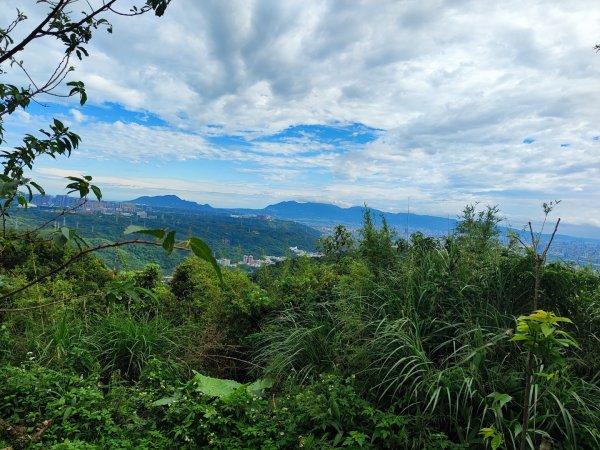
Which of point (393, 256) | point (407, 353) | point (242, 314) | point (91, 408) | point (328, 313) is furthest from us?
point (242, 314)

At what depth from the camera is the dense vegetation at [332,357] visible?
2.67 metres

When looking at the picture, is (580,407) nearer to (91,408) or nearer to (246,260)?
(91,408)

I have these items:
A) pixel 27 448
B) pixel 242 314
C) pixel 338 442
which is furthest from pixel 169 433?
pixel 242 314

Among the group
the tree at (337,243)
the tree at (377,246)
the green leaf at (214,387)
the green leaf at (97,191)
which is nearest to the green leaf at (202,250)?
the green leaf at (97,191)

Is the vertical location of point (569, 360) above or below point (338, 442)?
above

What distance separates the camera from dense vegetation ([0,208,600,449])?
2.67m

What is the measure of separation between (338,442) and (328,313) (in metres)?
1.85

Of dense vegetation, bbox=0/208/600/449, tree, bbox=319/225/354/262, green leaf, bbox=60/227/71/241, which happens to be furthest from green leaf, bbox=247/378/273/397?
tree, bbox=319/225/354/262

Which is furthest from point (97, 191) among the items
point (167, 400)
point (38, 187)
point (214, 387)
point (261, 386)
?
point (261, 386)

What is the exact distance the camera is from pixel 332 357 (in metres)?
3.99

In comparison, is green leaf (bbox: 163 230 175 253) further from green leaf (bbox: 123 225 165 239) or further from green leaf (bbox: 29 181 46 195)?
green leaf (bbox: 29 181 46 195)

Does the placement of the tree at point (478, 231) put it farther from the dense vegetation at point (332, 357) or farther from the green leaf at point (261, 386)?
the green leaf at point (261, 386)

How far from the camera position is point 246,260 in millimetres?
6488

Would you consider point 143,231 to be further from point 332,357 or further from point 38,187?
point 332,357
